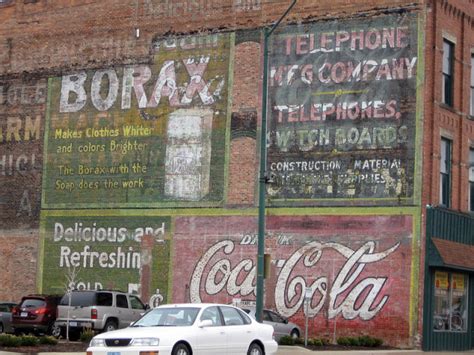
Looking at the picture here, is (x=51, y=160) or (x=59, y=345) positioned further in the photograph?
(x=51, y=160)

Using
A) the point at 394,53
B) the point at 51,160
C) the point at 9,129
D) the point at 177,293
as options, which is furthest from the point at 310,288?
the point at 9,129

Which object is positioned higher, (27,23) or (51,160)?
(27,23)

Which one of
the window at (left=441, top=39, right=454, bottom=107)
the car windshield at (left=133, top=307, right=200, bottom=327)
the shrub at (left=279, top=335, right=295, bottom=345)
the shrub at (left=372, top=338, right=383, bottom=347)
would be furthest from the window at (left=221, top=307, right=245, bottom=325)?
the window at (left=441, top=39, right=454, bottom=107)

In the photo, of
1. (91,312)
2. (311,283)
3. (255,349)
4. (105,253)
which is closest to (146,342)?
(255,349)

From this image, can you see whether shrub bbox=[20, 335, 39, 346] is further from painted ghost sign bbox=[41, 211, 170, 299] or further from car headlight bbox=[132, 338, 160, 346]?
painted ghost sign bbox=[41, 211, 170, 299]

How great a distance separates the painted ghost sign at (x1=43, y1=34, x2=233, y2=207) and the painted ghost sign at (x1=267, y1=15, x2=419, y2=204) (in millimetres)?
2733

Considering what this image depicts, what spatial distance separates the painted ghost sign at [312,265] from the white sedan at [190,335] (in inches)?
527

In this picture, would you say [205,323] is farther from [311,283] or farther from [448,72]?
[448,72]

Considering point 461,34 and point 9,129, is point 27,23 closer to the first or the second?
point 9,129

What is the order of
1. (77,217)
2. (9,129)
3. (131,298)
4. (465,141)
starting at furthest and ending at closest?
(9,129), (77,217), (465,141), (131,298)

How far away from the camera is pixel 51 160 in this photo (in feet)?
154

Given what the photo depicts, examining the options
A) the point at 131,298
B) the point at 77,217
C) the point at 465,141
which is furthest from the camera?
the point at 77,217

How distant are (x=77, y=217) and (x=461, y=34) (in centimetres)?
1760

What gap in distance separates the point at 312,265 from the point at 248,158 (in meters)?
5.14
